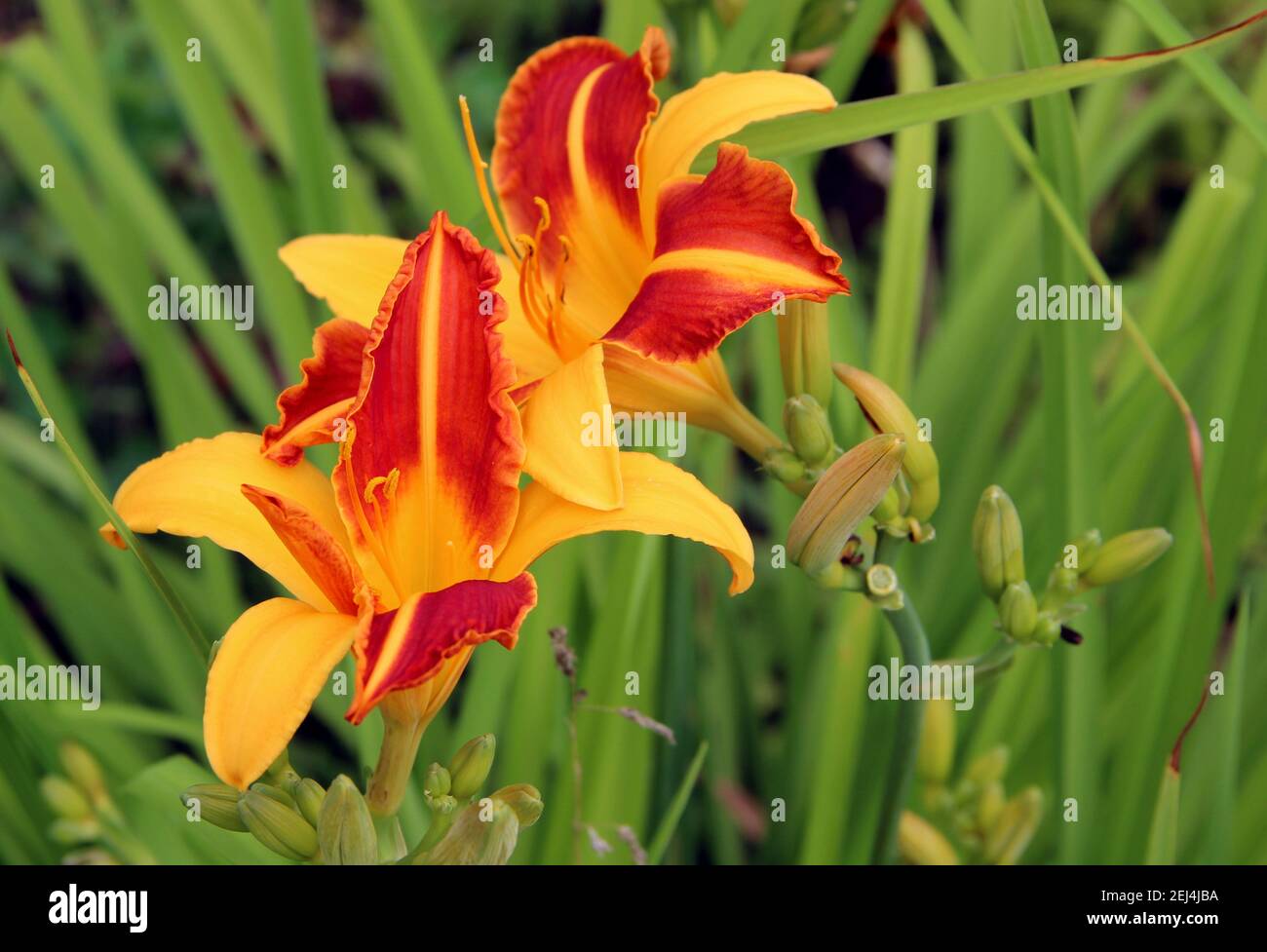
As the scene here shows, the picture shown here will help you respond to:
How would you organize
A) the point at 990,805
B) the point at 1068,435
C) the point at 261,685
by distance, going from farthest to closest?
1. the point at 990,805
2. the point at 1068,435
3. the point at 261,685

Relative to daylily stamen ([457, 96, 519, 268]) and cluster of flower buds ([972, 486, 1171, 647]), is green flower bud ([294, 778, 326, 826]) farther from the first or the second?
cluster of flower buds ([972, 486, 1171, 647])

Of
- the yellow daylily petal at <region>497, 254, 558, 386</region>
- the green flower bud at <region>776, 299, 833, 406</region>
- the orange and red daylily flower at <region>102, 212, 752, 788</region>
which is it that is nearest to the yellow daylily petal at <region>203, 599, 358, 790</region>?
the orange and red daylily flower at <region>102, 212, 752, 788</region>

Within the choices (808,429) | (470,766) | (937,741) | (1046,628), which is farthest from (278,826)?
(937,741)

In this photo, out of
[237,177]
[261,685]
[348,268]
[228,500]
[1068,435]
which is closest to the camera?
[261,685]

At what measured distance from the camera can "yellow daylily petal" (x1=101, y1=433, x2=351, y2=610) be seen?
2.19 ft

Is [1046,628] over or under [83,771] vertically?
over

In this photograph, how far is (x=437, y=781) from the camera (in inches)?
28.7

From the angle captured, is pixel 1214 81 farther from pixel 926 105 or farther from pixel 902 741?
pixel 902 741

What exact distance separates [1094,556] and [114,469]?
151cm

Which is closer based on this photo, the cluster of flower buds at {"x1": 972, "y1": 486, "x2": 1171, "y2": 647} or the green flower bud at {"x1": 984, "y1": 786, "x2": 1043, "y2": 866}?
the cluster of flower buds at {"x1": 972, "y1": 486, "x2": 1171, "y2": 647}

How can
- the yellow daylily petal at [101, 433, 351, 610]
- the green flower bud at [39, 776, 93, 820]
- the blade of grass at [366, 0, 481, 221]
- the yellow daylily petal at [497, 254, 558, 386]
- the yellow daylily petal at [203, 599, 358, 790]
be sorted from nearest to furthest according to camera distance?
the yellow daylily petal at [203, 599, 358, 790]
the yellow daylily petal at [101, 433, 351, 610]
the yellow daylily petal at [497, 254, 558, 386]
the green flower bud at [39, 776, 93, 820]
the blade of grass at [366, 0, 481, 221]

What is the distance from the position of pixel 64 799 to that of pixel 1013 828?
2.67 feet

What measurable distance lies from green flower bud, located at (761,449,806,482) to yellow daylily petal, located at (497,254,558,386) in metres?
0.16

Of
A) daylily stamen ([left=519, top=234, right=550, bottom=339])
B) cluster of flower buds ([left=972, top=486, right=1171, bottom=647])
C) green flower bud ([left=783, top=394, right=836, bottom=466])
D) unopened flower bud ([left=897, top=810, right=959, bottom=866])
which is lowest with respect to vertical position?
unopened flower bud ([left=897, top=810, right=959, bottom=866])
